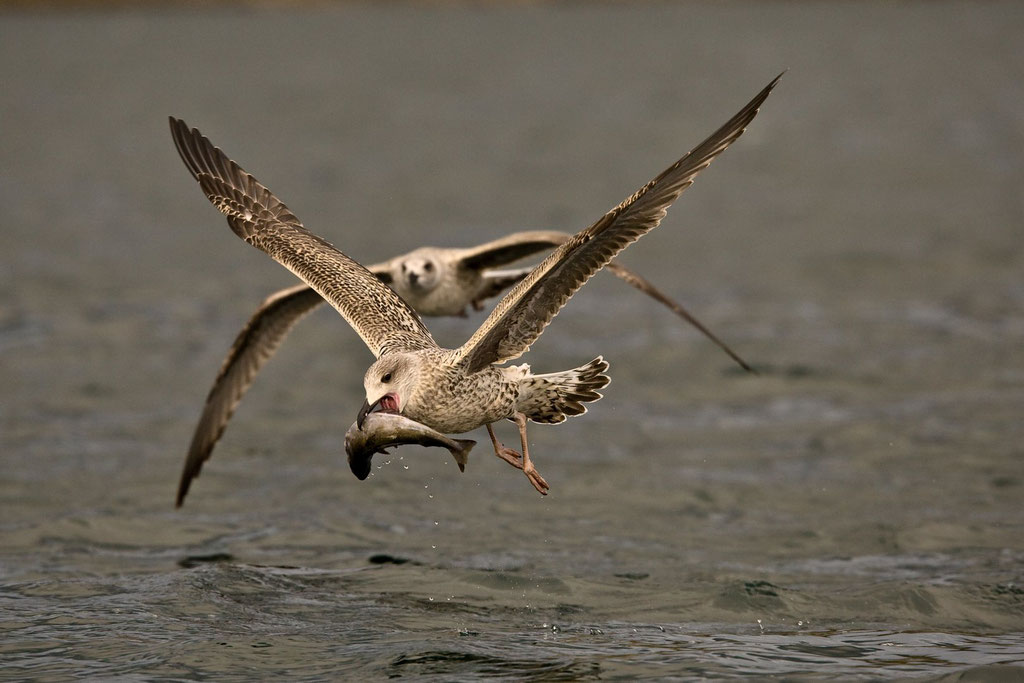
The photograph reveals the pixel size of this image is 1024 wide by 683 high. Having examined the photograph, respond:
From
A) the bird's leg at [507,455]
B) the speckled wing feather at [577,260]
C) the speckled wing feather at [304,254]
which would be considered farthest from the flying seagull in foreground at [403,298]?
→ the speckled wing feather at [577,260]

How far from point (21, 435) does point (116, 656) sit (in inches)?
253

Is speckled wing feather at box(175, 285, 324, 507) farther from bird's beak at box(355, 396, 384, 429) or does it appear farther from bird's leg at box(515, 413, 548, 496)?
bird's beak at box(355, 396, 384, 429)

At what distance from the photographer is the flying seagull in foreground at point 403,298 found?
11367 millimetres

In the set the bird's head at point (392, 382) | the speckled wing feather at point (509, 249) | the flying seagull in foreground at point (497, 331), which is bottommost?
the bird's head at point (392, 382)

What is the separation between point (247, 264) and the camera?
23.7 m

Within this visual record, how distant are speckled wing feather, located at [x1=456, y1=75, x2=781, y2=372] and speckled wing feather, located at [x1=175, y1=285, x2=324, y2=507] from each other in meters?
3.27

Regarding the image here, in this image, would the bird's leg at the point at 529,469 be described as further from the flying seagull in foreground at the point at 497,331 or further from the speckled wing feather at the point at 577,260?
the speckled wing feather at the point at 577,260

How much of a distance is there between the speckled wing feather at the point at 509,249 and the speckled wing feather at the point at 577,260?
9.00 feet

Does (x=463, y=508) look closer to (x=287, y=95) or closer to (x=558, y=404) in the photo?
(x=558, y=404)

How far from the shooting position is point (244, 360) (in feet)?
37.8

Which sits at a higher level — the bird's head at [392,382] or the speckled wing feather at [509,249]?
the speckled wing feather at [509,249]

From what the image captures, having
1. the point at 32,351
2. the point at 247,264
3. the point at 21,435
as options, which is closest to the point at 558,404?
the point at 21,435

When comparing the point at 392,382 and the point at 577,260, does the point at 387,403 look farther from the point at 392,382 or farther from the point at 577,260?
the point at 577,260

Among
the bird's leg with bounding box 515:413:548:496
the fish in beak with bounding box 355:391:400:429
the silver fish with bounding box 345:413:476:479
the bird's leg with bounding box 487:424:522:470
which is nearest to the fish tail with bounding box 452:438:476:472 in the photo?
the silver fish with bounding box 345:413:476:479
